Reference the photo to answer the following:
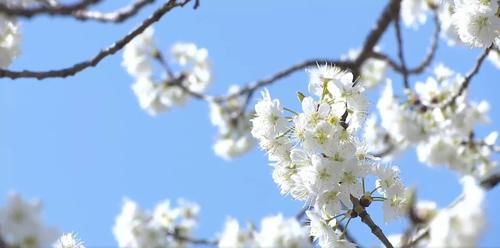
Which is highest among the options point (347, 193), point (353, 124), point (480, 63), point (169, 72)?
point (169, 72)

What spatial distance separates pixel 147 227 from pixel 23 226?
285 centimetres

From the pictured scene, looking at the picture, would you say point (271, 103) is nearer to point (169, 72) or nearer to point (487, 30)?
point (487, 30)

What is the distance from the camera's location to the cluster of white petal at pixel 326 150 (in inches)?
74.2

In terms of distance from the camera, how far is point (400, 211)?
2.09 meters

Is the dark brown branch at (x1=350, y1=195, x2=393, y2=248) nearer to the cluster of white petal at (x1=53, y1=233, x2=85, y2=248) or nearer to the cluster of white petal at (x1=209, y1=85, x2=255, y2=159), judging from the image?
the cluster of white petal at (x1=53, y1=233, x2=85, y2=248)

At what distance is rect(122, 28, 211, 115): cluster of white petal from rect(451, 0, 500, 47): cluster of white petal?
3189 millimetres

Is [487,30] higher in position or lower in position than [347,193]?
higher

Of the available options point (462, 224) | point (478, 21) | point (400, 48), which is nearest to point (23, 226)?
point (462, 224)

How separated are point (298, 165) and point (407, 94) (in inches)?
85.9

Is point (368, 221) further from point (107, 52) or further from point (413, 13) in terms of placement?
point (413, 13)

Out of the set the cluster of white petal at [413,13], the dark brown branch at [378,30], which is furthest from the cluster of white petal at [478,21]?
the cluster of white petal at [413,13]

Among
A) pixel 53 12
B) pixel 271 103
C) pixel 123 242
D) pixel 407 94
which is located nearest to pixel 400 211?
pixel 271 103

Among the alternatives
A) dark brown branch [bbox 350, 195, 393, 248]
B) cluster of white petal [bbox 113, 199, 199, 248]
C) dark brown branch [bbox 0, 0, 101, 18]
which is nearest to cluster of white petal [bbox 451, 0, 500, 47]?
dark brown branch [bbox 350, 195, 393, 248]

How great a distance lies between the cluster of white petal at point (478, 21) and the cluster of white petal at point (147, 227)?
2.37 meters
